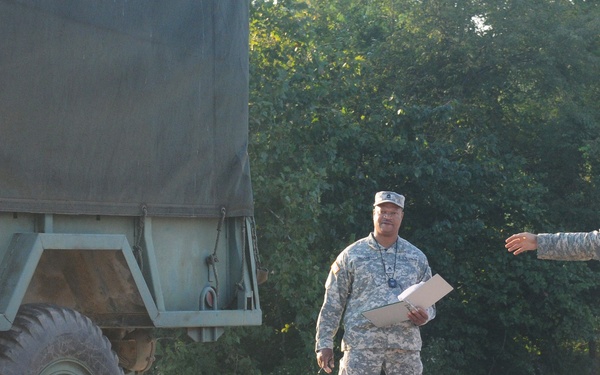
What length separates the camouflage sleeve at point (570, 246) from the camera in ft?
24.6

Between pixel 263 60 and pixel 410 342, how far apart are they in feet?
31.6

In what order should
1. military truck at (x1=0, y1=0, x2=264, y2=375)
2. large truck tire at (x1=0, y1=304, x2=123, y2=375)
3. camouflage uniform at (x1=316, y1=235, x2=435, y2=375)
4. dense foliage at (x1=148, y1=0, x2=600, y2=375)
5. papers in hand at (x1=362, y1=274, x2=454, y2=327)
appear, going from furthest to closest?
dense foliage at (x1=148, y1=0, x2=600, y2=375)
camouflage uniform at (x1=316, y1=235, x2=435, y2=375)
papers in hand at (x1=362, y1=274, x2=454, y2=327)
military truck at (x1=0, y1=0, x2=264, y2=375)
large truck tire at (x1=0, y1=304, x2=123, y2=375)

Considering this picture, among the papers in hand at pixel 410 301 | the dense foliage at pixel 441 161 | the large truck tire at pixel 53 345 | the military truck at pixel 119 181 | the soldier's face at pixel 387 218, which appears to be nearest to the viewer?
the large truck tire at pixel 53 345

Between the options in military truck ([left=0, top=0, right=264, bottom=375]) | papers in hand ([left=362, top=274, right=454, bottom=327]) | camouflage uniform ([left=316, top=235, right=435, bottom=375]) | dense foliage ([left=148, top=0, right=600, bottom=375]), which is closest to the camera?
military truck ([left=0, top=0, right=264, bottom=375])

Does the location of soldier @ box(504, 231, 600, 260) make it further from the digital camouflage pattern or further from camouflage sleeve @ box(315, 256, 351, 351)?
camouflage sleeve @ box(315, 256, 351, 351)

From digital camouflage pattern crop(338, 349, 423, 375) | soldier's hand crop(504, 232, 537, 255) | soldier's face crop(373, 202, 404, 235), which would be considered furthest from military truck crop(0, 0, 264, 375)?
soldier's hand crop(504, 232, 537, 255)

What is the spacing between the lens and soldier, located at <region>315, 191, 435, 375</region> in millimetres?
7734

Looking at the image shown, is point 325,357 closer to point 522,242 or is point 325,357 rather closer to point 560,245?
point 522,242

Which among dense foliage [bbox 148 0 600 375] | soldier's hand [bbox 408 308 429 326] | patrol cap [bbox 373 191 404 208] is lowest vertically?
soldier's hand [bbox 408 308 429 326]

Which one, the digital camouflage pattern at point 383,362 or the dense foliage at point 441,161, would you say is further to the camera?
the dense foliage at point 441,161

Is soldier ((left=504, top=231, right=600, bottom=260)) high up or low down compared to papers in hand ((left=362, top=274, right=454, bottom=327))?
up

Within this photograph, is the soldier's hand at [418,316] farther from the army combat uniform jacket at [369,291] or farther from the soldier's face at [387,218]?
the soldier's face at [387,218]

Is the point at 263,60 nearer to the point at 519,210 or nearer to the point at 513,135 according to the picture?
the point at 519,210

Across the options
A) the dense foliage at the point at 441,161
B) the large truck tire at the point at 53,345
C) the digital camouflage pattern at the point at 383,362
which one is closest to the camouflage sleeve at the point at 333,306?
the digital camouflage pattern at the point at 383,362
